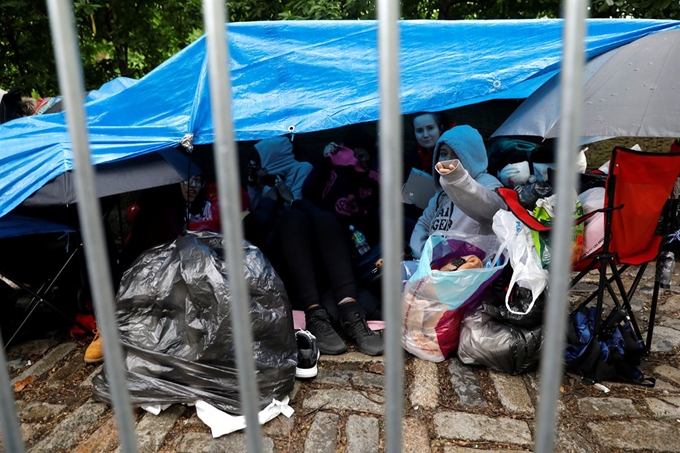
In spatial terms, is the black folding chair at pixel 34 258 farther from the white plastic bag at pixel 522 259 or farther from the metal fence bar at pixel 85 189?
the white plastic bag at pixel 522 259

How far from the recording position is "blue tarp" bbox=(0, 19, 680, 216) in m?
2.60

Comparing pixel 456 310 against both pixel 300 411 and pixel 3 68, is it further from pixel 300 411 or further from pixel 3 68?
pixel 3 68

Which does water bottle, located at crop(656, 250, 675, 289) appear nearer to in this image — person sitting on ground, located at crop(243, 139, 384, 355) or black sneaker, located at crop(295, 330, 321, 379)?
person sitting on ground, located at crop(243, 139, 384, 355)

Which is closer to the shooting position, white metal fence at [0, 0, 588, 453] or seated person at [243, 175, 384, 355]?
white metal fence at [0, 0, 588, 453]

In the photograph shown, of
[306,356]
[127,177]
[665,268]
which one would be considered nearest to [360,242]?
[306,356]

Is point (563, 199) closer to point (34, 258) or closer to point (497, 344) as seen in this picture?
point (497, 344)

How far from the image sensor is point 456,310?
2617 millimetres

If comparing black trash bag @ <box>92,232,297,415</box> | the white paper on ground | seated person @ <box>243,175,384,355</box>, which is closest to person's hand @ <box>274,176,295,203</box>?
seated person @ <box>243,175,384,355</box>

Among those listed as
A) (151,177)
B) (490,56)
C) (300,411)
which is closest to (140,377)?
(300,411)

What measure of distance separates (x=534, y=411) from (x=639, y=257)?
3.10 ft

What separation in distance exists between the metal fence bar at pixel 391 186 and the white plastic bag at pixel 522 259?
1807 millimetres

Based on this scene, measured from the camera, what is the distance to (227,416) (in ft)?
6.95

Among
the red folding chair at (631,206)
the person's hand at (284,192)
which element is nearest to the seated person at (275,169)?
the person's hand at (284,192)

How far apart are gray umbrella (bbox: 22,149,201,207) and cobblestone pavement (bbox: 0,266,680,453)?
3.13 ft
